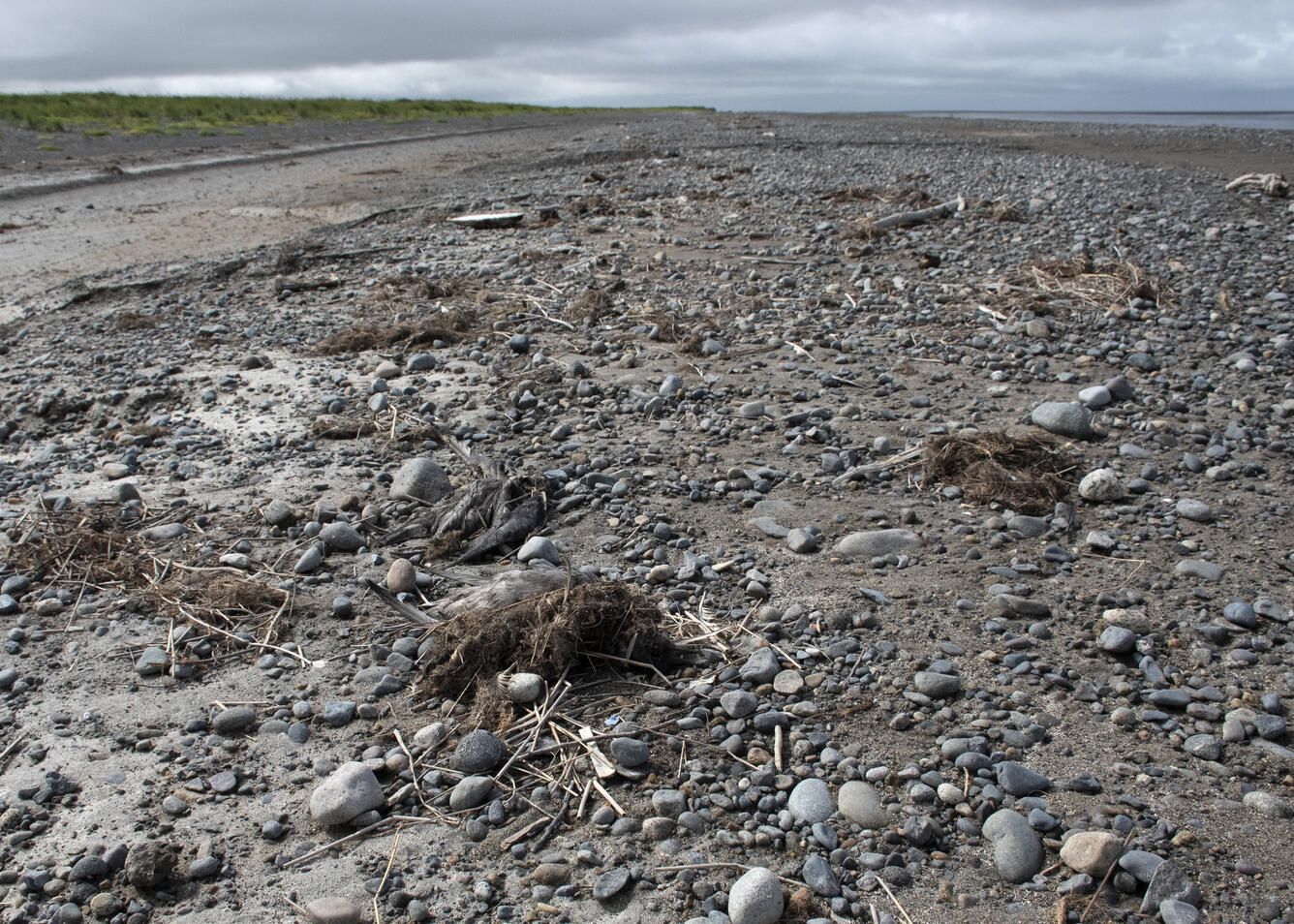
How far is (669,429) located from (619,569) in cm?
153

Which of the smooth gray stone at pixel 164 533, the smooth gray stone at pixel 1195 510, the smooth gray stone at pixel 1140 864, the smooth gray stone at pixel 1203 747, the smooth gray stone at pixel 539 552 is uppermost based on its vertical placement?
the smooth gray stone at pixel 1195 510

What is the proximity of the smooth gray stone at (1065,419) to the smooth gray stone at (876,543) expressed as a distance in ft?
5.14

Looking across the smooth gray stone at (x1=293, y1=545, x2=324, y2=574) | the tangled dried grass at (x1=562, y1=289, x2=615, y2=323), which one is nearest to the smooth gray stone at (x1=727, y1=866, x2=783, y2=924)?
Result: the smooth gray stone at (x1=293, y1=545, x2=324, y2=574)

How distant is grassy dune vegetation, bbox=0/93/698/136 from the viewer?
1181 inches

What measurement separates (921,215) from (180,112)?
1579 inches

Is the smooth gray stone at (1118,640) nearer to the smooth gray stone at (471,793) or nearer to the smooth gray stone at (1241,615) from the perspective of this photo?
the smooth gray stone at (1241,615)

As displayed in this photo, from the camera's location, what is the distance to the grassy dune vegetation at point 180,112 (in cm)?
3000

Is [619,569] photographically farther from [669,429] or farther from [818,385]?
[818,385]

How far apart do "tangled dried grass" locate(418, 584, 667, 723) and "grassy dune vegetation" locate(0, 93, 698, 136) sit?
103 feet

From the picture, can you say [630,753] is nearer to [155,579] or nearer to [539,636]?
[539,636]

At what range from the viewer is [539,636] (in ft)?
10.0

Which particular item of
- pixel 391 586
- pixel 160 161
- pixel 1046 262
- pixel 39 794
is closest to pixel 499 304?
pixel 391 586

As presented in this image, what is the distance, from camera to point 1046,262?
7961 millimetres

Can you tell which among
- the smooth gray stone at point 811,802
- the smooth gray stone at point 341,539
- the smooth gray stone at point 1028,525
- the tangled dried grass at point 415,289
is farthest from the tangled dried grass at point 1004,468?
the tangled dried grass at point 415,289
